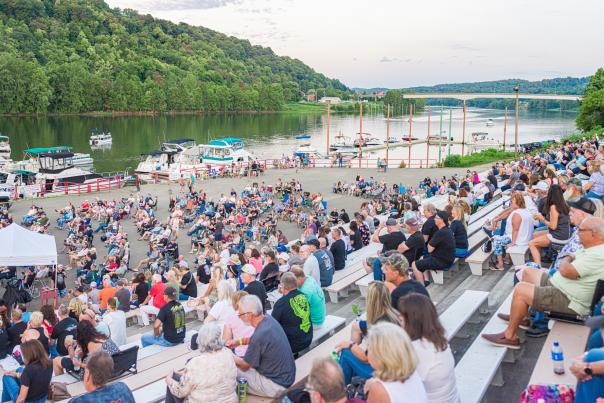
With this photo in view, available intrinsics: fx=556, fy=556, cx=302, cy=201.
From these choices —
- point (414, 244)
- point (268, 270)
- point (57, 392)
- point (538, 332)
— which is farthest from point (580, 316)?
point (57, 392)

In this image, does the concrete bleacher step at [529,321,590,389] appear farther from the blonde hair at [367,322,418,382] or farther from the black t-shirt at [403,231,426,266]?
the black t-shirt at [403,231,426,266]

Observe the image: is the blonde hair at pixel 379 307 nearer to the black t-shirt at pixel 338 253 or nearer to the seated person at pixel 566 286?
the seated person at pixel 566 286

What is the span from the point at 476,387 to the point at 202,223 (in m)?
15.4

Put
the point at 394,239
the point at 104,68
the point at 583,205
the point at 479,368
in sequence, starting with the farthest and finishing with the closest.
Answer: the point at 104,68
the point at 394,239
the point at 583,205
the point at 479,368

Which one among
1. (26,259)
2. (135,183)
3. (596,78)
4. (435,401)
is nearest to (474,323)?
(435,401)

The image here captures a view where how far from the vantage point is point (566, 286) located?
518cm

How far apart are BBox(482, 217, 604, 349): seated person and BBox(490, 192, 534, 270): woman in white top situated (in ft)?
9.55

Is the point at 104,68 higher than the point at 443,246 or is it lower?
higher

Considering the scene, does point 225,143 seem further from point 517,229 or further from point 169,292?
point 169,292

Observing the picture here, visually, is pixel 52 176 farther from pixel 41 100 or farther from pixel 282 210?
pixel 41 100

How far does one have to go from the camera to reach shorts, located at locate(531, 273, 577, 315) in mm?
5242

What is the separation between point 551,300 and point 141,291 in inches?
294

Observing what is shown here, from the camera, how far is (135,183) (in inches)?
1251

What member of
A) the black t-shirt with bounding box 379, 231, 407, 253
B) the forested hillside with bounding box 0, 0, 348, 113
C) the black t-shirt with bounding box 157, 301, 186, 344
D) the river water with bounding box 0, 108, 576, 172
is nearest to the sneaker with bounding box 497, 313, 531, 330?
the black t-shirt with bounding box 379, 231, 407, 253
